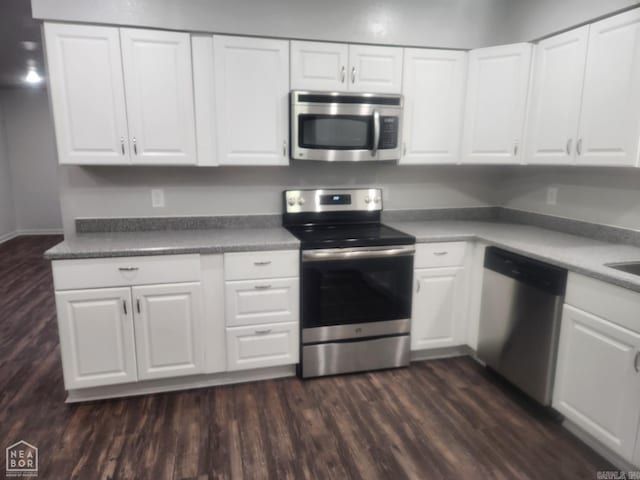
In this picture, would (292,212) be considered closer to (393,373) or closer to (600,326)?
(393,373)

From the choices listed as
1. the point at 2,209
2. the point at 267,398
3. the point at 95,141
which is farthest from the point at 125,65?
the point at 2,209

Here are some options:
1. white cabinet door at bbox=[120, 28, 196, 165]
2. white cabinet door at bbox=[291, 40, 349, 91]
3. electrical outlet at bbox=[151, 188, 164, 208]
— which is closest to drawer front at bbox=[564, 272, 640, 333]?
white cabinet door at bbox=[291, 40, 349, 91]

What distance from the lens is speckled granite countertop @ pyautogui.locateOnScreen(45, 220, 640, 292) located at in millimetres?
2043

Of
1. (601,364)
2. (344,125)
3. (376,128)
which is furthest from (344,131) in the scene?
(601,364)

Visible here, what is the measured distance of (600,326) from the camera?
1862mm

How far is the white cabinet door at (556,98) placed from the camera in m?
2.32

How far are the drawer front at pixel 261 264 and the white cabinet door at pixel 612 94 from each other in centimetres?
176

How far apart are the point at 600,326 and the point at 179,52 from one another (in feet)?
8.45

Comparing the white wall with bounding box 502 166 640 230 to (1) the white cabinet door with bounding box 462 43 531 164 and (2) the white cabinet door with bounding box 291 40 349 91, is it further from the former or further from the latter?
(2) the white cabinet door with bounding box 291 40 349 91

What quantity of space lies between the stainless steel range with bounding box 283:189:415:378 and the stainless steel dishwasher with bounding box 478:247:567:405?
494 mm

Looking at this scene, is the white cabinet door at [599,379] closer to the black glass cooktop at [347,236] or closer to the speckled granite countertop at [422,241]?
the speckled granite countertop at [422,241]

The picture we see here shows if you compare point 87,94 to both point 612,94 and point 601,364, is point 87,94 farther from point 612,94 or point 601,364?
point 601,364

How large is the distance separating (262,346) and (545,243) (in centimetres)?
179

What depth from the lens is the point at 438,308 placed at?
2768mm
